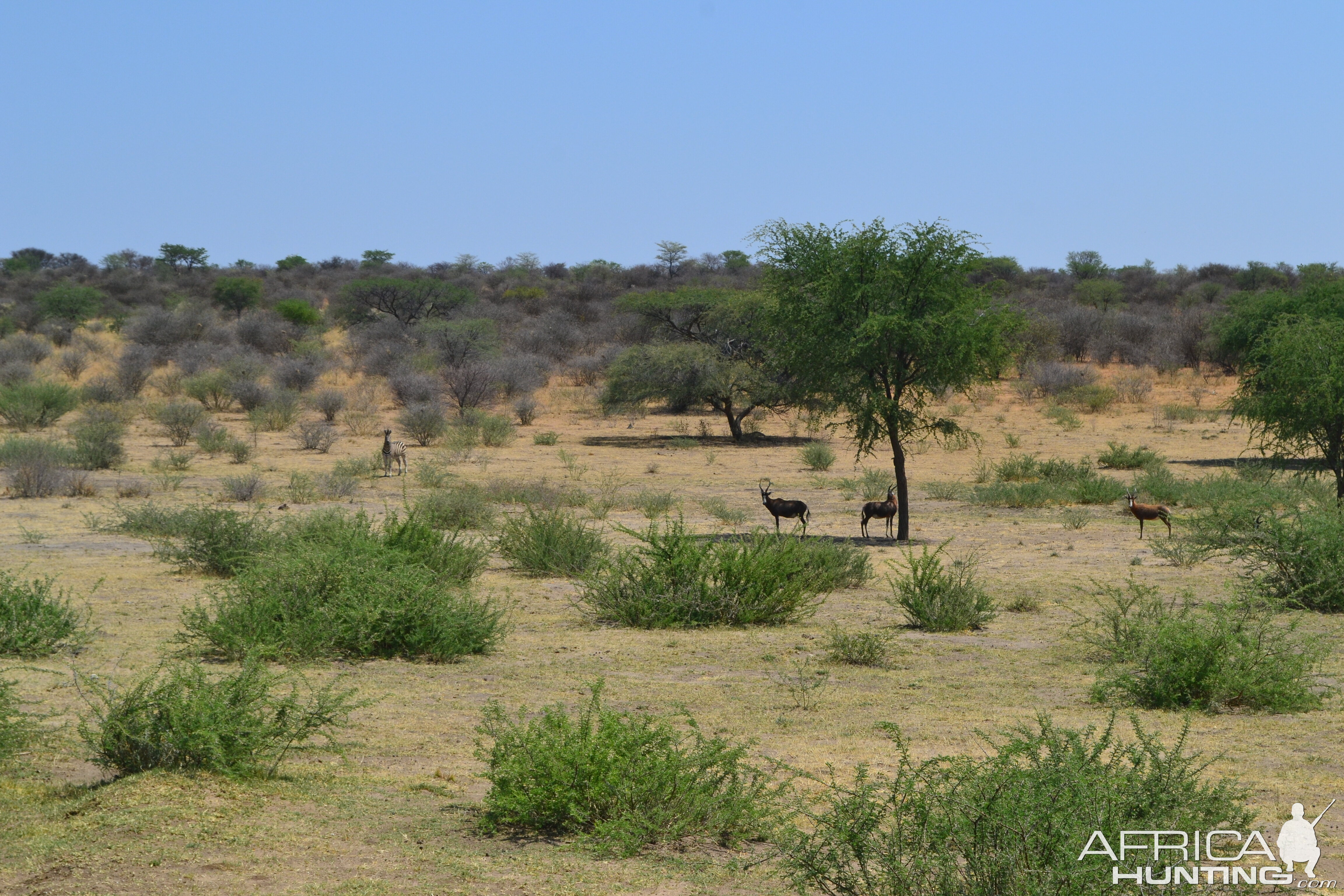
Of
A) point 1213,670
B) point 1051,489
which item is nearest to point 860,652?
point 1213,670

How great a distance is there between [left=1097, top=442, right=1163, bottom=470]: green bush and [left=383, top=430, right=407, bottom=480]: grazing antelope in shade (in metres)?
12.9

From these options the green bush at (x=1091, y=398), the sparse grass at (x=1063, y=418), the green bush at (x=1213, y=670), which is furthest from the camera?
the green bush at (x=1091, y=398)

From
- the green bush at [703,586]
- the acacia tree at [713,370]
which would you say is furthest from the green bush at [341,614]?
the acacia tree at [713,370]

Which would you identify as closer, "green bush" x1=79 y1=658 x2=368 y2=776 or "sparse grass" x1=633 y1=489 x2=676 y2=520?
"green bush" x1=79 y1=658 x2=368 y2=776

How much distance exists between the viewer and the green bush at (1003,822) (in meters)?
3.93

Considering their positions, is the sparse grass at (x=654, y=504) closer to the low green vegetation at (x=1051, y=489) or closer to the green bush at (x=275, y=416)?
the low green vegetation at (x=1051, y=489)

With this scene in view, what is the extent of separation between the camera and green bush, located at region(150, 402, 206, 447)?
90.1ft

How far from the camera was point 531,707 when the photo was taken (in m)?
7.61

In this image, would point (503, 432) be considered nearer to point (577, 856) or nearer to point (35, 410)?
point (35, 410)

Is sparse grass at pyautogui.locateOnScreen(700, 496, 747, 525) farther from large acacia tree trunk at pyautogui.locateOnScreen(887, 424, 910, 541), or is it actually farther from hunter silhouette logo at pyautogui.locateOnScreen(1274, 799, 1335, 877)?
hunter silhouette logo at pyautogui.locateOnScreen(1274, 799, 1335, 877)

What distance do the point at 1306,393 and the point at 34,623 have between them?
1447 centimetres

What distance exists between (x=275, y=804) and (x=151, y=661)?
11.8 feet

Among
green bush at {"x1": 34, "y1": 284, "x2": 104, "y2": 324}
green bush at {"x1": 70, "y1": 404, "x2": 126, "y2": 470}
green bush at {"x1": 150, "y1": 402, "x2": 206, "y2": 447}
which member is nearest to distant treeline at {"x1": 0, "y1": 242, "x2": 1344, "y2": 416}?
green bush at {"x1": 34, "y1": 284, "x2": 104, "y2": 324}

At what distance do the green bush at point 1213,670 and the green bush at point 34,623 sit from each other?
6.76m
